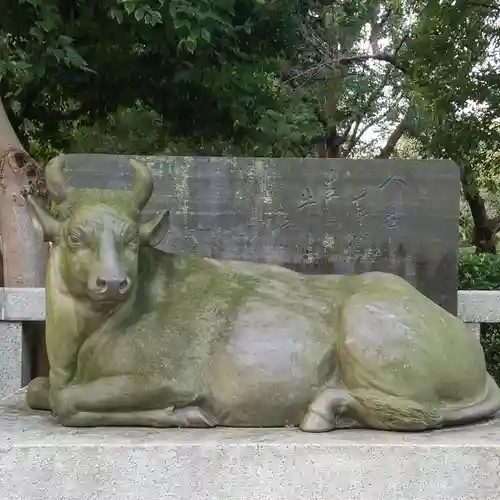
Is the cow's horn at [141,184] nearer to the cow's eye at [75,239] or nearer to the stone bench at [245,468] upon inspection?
the cow's eye at [75,239]

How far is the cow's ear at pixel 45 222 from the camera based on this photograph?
2.71 meters

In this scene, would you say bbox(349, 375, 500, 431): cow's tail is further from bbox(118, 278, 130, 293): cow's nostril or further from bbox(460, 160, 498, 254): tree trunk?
bbox(460, 160, 498, 254): tree trunk

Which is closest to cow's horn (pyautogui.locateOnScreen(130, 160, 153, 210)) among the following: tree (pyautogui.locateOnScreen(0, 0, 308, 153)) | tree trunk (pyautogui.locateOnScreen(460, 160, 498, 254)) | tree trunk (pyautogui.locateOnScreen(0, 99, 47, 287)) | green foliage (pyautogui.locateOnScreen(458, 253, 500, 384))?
tree (pyautogui.locateOnScreen(0, 0, 308, 153))

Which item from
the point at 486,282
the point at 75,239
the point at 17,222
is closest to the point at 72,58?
the point at 17,222

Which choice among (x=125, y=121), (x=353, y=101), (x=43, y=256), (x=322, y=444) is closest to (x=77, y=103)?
(x=125, y=121)

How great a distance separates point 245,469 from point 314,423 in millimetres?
310

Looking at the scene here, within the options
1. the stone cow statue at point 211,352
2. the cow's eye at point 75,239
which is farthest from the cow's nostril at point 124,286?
the cow's eye at point 75,239

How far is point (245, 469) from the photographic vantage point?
2.56 meters

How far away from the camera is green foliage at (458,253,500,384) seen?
27.7 ft

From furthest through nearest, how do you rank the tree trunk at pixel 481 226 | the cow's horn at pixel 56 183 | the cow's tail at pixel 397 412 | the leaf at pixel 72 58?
the tree trunk at pixel 481 226, the leaf at pixel 72 58, the cow's horn at pixel 56 183, the cow's tail at pixel 397 412

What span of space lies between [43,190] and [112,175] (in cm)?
108

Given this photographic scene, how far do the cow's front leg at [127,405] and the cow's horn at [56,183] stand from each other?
2.24 ft

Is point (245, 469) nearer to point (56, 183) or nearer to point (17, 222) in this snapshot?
point (56, 183)

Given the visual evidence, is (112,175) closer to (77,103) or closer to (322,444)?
(77,103)
